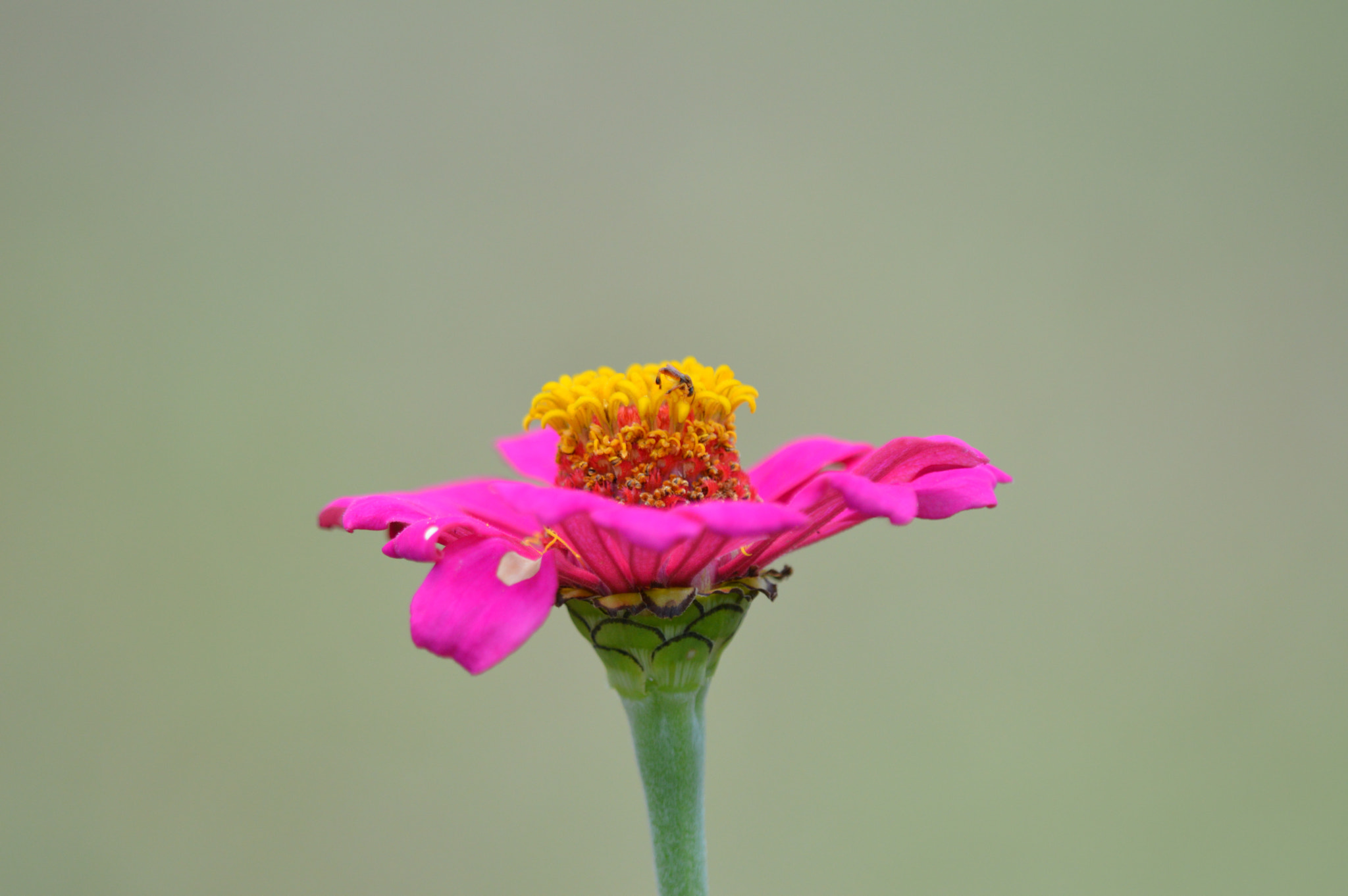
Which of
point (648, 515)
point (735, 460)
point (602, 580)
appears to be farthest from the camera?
point (735, 460)

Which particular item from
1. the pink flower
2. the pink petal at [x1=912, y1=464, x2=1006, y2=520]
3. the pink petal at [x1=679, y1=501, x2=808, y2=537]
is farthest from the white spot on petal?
the pink petal at [x1=912, y1=464, x2=1006, y2=520]

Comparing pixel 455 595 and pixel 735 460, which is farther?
pixel 735 460

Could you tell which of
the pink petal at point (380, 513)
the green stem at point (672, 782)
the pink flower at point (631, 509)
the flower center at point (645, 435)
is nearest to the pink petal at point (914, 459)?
the pink flower at point (631, 509)

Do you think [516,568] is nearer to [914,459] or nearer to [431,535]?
[431,535]

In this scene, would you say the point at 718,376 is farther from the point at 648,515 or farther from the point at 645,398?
the point at 648,515

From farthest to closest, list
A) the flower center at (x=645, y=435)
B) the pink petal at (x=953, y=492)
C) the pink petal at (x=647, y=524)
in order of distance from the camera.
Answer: the flower center at (x=645, y=435), the pink petal at (x=953, y=492), the pink petal at (x=647, y=524)

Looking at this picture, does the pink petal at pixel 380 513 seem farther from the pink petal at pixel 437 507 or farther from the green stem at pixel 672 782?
the green stem at pixel 672 782

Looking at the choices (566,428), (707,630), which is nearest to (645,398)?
(566,428)
